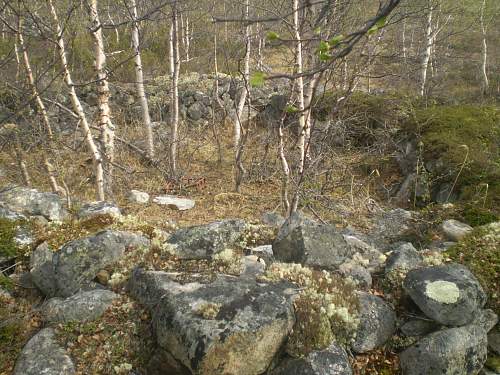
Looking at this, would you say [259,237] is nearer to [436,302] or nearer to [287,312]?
[287,312]

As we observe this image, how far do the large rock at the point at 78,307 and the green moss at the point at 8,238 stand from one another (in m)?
1.11

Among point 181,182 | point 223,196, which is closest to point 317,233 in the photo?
point 223,196

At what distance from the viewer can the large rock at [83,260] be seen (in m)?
3.55

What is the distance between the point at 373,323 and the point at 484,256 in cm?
153

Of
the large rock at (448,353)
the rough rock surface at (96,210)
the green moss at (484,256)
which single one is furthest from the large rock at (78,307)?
the green moss at (484,256)

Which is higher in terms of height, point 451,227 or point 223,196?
→ point 451,227

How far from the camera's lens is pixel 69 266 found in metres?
3.60

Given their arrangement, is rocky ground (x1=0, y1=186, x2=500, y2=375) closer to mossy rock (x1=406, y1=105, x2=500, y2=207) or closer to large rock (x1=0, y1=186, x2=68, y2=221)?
large rock (x1=0, y1=186, x2=68, y2=221)

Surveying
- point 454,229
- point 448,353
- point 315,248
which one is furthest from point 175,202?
point 448,353

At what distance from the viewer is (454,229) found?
513 centimetres

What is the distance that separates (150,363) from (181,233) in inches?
59.8

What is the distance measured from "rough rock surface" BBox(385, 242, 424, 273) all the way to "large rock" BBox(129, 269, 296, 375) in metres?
1.18

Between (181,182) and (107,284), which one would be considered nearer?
(107,284)

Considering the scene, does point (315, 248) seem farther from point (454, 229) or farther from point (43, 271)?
point (43, 271)
